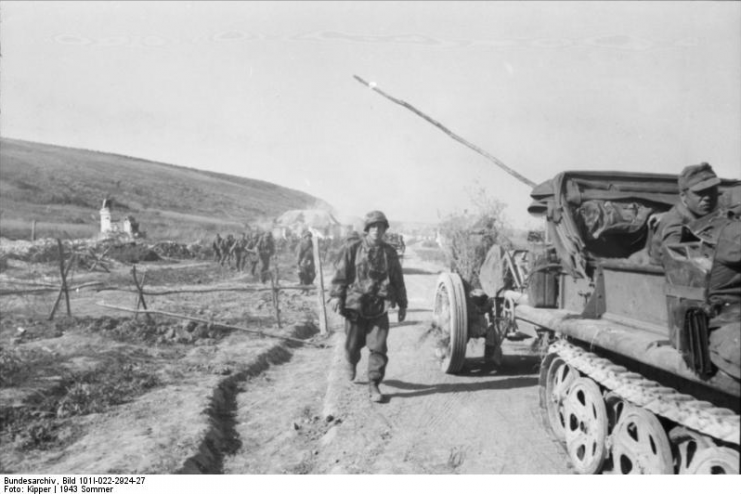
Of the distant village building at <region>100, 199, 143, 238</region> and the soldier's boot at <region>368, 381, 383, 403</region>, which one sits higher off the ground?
the distant village building at <region>100, 199, 143, 238</region>

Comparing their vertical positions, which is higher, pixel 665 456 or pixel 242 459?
pixel 665 456

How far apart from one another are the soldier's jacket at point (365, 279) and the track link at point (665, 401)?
2.06 m

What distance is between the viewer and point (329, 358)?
295 inches

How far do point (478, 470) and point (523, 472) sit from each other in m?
0.29

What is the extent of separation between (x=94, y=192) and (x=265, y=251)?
8414mm

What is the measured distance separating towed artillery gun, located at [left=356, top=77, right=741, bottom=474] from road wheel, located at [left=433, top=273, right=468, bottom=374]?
0.01 metres

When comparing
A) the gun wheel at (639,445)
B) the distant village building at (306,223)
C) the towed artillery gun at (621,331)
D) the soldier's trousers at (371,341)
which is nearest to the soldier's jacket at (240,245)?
the distant village building at (306,223)

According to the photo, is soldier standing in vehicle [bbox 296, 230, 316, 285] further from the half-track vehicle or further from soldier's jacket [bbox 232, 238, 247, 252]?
the half-track vehicle

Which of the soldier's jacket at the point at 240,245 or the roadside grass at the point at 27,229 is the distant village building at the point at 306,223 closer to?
the soldier's jacket at the point at 240,245

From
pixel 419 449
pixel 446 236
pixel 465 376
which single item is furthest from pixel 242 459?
pixel 446 236

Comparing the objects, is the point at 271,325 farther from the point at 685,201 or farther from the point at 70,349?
the point at 685,201

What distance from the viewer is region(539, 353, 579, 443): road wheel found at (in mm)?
4066

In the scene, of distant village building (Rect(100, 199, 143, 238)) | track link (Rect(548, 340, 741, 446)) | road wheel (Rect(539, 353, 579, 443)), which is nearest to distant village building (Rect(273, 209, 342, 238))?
distant village building (Rect(100, 199, 143, 238))

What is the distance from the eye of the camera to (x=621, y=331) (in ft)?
9.95
